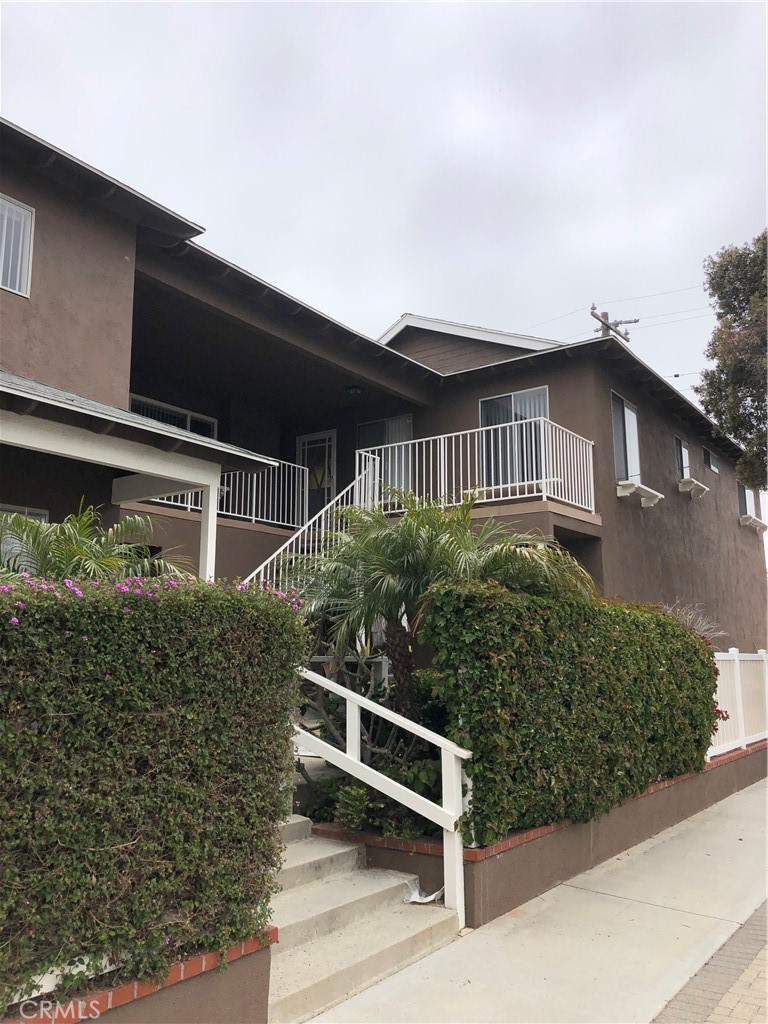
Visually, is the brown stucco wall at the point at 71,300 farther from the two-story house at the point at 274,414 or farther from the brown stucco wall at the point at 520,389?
the brown stucco wall at the point at 520,389

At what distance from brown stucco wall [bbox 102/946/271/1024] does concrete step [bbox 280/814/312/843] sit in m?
2.13

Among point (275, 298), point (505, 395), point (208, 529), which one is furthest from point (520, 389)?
point (208, 529)

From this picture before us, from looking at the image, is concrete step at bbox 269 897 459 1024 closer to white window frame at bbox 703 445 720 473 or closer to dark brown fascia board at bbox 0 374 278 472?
dark brown fascia board at bbox 0 374 278 472

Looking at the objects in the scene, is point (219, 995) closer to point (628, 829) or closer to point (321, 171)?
point (628, 829)

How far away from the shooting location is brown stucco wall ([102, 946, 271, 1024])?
10.4ft

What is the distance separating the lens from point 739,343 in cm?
1400

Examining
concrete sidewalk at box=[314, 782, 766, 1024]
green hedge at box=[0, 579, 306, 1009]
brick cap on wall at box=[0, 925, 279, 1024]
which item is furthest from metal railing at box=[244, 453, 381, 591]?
brick cap on wall at box=[0, 925, 279, 1024]

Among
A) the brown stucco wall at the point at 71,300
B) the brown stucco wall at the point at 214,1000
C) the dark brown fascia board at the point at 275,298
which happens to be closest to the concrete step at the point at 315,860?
the brown stucco wall at the point at 214,1000

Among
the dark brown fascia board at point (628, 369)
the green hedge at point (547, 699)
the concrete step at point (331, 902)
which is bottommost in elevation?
the concrete step at point (331, 902)

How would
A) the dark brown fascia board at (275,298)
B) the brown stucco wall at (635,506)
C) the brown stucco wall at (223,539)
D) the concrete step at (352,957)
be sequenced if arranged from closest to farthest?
the concrete step at (352,957)
the dark brown fascia board at (275,298)
the brown stucco wall at (223,539)
the brown stucco wall at (635,506)

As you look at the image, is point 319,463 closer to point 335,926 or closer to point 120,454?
point 120,454

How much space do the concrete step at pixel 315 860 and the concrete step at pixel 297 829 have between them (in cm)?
5

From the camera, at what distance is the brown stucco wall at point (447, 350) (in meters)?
15.1

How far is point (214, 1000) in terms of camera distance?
3.45m
